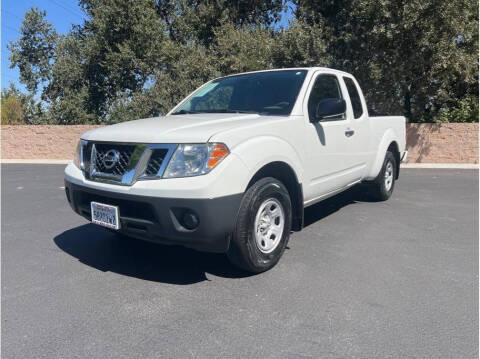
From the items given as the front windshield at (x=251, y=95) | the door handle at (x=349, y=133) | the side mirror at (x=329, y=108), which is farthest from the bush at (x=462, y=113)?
the side mirror at (x=329, y=108)

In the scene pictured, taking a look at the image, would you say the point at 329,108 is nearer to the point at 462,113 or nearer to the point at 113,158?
the point at 113,158

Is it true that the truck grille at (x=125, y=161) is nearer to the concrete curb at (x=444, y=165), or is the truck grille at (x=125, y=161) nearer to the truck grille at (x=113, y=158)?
the truck grille at (x=113, y=158)

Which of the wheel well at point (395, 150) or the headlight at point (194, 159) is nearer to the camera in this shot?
the headlight at point (194, 159)

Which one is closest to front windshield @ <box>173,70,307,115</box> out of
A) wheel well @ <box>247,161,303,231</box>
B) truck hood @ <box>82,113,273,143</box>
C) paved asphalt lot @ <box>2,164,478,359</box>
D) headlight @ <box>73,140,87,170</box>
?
truck hood @ <box>82,113,273,143</box>

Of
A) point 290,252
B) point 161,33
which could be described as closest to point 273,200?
point 290,252

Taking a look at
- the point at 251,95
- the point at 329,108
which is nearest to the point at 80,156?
the point at 251,95

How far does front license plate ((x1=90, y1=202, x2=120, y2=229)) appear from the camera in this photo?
3.18m

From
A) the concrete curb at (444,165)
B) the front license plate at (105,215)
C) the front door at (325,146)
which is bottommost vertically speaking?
the concrete curb at (444,165)

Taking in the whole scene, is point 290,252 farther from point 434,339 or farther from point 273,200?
point 434,339

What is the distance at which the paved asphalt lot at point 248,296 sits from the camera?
2400 mm

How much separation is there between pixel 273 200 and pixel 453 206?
416cm

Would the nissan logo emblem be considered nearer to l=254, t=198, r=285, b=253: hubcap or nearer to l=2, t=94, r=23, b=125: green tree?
l=254, t=198, r=285, b=253: hubcap

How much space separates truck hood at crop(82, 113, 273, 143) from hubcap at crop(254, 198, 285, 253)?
29.2 inches

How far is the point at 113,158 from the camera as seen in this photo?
128 inches
